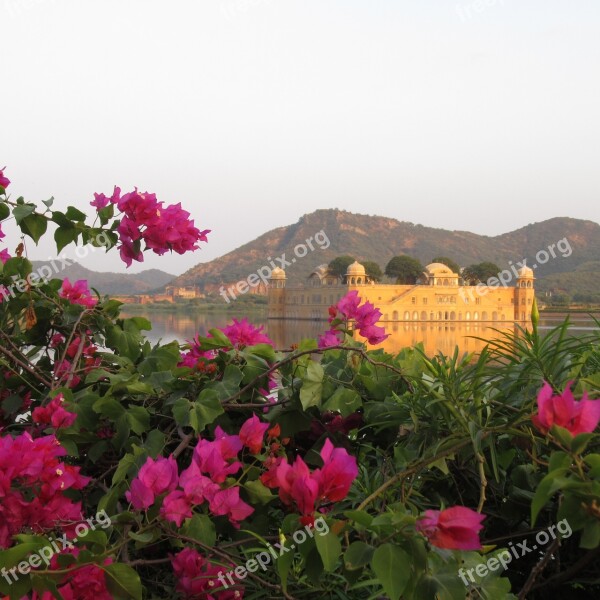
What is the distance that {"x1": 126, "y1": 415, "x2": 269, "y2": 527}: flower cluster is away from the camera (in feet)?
1.75

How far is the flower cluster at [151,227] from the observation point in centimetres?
99

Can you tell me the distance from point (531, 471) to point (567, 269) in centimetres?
5163

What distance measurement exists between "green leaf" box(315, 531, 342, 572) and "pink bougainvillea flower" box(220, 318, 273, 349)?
1.83ft

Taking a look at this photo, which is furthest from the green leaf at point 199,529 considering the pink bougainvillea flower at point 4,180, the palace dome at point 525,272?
the palace dome at point 525,272

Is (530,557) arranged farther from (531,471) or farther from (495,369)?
(495,369)

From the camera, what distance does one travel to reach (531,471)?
2.33 ft

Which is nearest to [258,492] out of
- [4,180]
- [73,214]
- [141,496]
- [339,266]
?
[141,496]

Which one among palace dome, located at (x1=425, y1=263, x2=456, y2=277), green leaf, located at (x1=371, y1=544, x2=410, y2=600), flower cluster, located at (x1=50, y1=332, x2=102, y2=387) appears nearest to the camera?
green leaf, located at (x1=371, y1=544, x2=410, y2=600)

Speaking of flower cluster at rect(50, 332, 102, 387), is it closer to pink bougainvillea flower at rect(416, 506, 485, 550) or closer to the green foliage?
pink bougainvillea flower at rect(416, 506, 485, 550)

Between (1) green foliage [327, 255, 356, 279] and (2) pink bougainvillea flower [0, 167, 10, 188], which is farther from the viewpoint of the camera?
(1) green foliage [327, 255, 356, 279]

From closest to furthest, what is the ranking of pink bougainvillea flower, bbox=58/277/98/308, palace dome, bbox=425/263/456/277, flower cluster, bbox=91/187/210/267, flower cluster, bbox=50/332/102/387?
flower cluster, bbox=50/332/102/387
flower cluster, bbox=91/187/210/267
pink bougainvillea flower, bbox=58/277/98/308
palace dome, bbox=425/263/456/277

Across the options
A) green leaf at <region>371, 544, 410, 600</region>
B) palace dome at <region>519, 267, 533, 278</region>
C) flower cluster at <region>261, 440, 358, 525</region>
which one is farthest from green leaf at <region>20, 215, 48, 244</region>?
palace dome at <region>519, 267, 533, 278</region>

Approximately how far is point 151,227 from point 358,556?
676mm

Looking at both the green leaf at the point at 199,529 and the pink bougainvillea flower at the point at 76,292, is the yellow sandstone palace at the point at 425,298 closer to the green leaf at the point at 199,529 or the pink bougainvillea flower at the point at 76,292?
the pink bougainvillea flower at the point at 76,292
